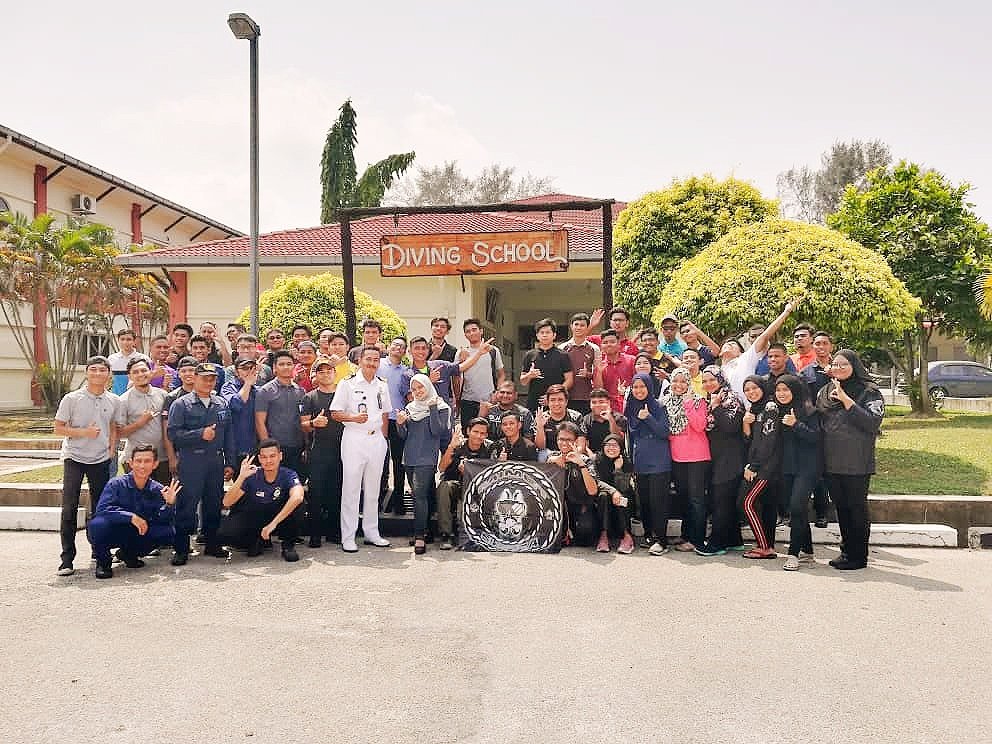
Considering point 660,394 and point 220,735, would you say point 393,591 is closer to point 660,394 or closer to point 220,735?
point 220,735

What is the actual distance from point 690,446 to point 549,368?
71.0 inches

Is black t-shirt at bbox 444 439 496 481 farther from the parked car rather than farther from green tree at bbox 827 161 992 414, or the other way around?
the parked car

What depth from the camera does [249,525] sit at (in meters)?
7.32

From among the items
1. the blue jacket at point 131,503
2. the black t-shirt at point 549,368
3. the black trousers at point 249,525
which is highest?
the black t-shirt at point 549,368

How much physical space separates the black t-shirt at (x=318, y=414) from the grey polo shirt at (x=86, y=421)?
173 centimetres

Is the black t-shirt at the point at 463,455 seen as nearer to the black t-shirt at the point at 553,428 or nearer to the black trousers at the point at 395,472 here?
the black t-shirt at the point at 553,428

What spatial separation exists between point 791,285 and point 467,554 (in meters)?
5.50

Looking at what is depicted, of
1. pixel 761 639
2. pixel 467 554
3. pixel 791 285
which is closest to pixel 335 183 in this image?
pixel 791 285

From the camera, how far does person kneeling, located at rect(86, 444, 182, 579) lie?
266 inches

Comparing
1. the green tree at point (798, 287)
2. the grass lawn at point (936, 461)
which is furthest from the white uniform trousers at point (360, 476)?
the grass lawn at point (936, 461)

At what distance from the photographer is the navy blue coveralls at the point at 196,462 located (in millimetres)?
7195

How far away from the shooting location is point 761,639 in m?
4.99

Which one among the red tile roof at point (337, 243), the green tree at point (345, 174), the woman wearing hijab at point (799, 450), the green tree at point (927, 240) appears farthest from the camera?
the green tree at point (345, 174)

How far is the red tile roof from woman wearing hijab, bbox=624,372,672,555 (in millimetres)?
10210
